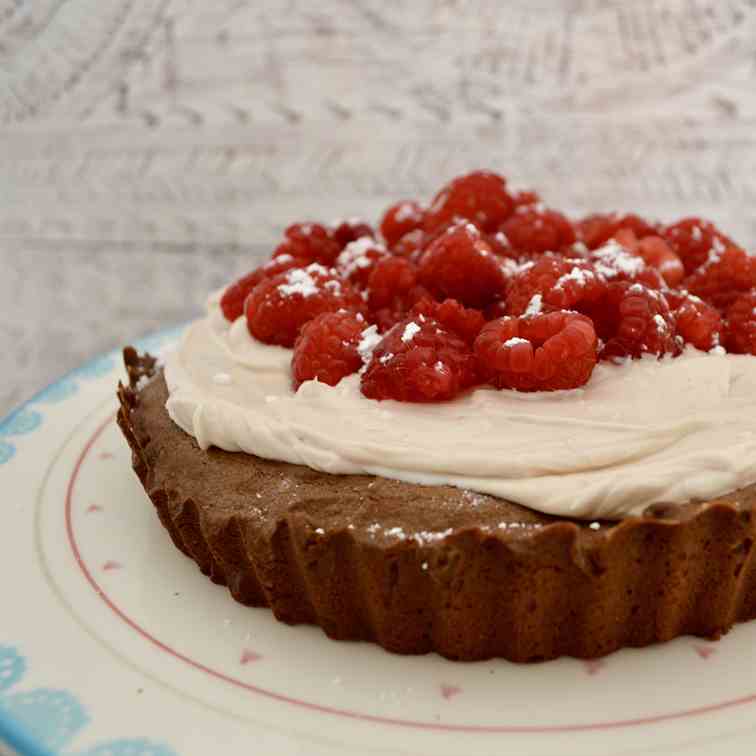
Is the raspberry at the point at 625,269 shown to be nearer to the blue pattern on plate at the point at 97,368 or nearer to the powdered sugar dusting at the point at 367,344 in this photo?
the powdered sugar dusting at the point at 367,344

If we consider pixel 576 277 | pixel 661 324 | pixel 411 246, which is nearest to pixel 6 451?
pixel 411 246

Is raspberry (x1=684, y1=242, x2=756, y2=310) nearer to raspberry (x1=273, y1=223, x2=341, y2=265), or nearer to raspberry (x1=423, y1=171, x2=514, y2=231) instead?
raspberry (x1=423, y1=171, x2=514, y2=231)

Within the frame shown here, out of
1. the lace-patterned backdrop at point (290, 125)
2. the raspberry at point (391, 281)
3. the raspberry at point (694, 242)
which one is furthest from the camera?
the lace-patterned backdrop at point (290, 125)

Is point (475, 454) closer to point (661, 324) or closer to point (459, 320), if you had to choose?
point (459, 320)

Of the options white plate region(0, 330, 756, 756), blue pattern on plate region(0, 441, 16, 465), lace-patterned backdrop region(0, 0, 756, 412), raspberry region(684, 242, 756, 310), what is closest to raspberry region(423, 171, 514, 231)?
raspberry region(684, 242, 756, 310)

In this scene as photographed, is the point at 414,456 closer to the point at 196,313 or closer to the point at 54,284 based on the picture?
the point at 196,313

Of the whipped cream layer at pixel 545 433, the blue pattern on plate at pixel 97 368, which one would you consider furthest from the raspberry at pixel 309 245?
the blue pattern on plate at pixel 97 368
